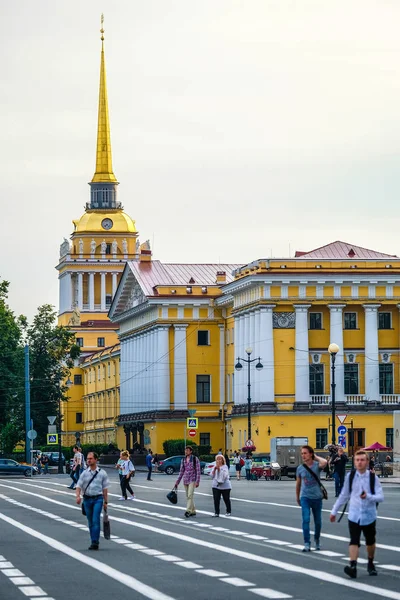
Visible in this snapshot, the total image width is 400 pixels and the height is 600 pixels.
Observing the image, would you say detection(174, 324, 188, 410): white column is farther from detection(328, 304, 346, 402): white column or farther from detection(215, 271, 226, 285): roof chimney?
detection(328, 304, 346, 402): white column

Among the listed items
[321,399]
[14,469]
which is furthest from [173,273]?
[14,469]

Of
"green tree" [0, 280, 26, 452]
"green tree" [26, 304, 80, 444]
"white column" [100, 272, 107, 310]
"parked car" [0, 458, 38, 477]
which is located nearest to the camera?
"parked car" [0, 458, 38, 477]

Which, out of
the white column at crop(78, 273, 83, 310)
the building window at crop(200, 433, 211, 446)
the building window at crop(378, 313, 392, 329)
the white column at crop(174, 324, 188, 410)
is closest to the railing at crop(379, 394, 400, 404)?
the building window at crop(378, 313, 392, 329)

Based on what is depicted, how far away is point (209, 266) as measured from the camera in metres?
127

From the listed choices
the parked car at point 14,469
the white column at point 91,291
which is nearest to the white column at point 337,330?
the parked car at point 14,469

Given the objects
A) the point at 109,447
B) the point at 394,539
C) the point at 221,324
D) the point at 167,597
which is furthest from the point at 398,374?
the point at 167,597

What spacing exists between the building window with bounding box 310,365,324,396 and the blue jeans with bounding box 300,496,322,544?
7086 centimetres

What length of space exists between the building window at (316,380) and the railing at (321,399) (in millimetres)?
461

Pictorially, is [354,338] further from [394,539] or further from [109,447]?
[394,539]

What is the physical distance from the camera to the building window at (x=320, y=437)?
309 feet

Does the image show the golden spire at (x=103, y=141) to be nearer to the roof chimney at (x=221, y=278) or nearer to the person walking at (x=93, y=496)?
the roof chimney at (x=221, y=278)

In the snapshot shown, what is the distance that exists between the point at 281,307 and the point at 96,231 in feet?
300

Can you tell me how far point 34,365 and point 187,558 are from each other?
334 ft

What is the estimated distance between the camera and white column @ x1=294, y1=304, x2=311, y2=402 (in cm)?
9512
